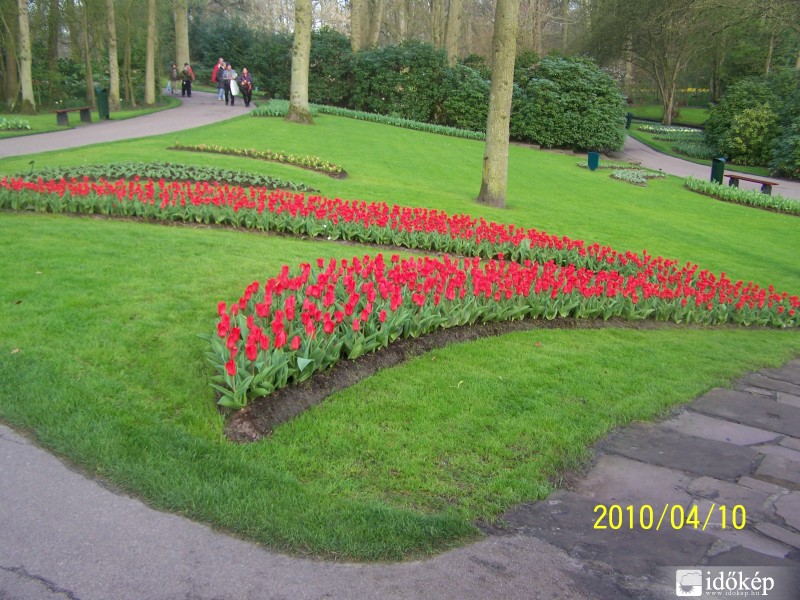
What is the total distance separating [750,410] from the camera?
5609 millimetres

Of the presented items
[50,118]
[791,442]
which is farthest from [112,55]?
[791,442]

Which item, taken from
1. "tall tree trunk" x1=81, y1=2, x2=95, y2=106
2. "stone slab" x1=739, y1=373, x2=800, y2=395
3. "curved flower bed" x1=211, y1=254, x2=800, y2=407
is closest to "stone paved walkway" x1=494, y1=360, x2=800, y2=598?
"stone slab" x1=739, y1=373, x2=800, y2=395

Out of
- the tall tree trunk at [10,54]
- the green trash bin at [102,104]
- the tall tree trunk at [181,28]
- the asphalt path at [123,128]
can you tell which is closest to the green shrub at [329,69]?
the asphalt path at [123,128]

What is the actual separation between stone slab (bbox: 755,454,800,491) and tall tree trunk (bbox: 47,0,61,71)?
1270 inches

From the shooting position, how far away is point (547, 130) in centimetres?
3088

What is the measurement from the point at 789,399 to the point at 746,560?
3.26 m

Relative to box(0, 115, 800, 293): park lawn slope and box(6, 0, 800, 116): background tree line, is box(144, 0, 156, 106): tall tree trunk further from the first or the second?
box(0, 115, 800, 293): park lawn slope

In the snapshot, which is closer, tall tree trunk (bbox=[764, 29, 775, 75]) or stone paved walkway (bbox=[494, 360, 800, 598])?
stone paved walkway (bbox=[494, 360, 800, 598])

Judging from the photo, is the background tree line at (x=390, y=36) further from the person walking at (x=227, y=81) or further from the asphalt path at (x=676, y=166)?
the asphalt path at (x=676, y=166)

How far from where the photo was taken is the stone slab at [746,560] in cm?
323

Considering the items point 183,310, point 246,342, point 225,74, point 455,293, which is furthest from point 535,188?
point 225,74

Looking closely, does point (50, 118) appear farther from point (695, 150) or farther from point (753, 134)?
point (753, 134)

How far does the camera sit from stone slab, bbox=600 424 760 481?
14.2ft

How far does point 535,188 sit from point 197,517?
17.3 meters
